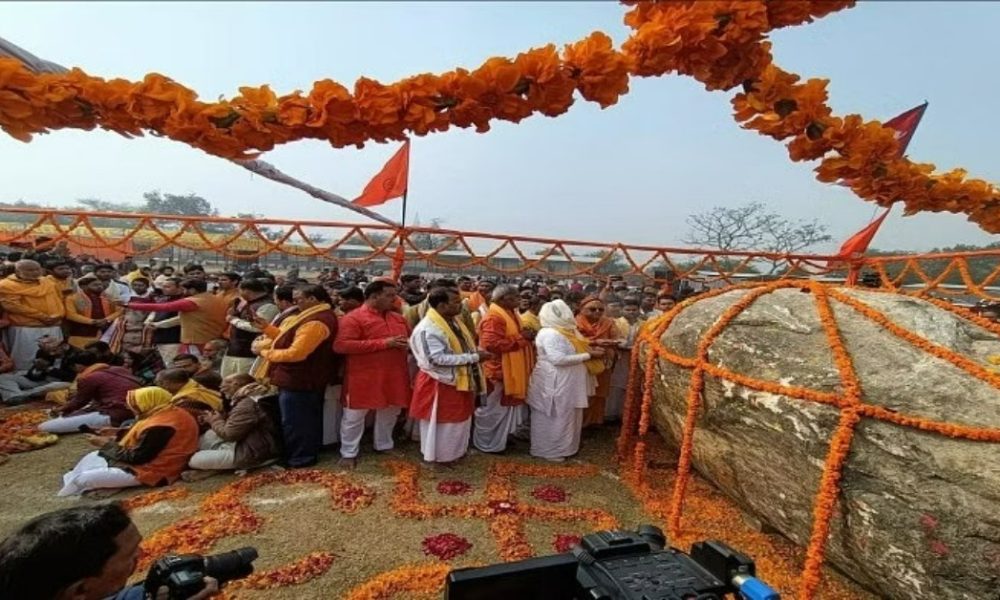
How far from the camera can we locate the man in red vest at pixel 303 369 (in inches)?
192

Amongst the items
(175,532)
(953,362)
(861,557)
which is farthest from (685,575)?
(175,532)

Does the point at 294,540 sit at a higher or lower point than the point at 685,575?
lower

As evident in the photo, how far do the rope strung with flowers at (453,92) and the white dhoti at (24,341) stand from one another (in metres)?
4.99

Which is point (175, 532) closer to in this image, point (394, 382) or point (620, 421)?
point (394, 382)

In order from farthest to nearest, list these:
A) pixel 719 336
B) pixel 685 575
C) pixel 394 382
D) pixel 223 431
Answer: pixel 394 382
pixel 223 431
pixel 719 336
pixel 685 575

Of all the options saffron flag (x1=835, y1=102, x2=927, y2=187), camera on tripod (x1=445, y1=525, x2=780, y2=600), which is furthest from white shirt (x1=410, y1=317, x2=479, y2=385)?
saffron flag (x1=835, y1=102, x2=927, y2=187)

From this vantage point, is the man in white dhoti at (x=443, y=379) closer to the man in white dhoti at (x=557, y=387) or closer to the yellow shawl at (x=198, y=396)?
the man in white dhoti at (x=557, y=387)

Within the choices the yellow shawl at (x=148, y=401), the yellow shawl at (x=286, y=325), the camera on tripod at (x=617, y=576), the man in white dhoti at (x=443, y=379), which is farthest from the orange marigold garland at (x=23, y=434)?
the camera on tripod at (x=617, y=576)

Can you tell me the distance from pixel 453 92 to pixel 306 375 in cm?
291

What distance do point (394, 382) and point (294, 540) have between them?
5.78 ft

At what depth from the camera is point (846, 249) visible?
31.4ft

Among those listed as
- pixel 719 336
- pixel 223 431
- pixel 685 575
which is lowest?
pixel 223 431

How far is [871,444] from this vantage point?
10.3 feet

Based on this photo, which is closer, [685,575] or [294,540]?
[685,575]
